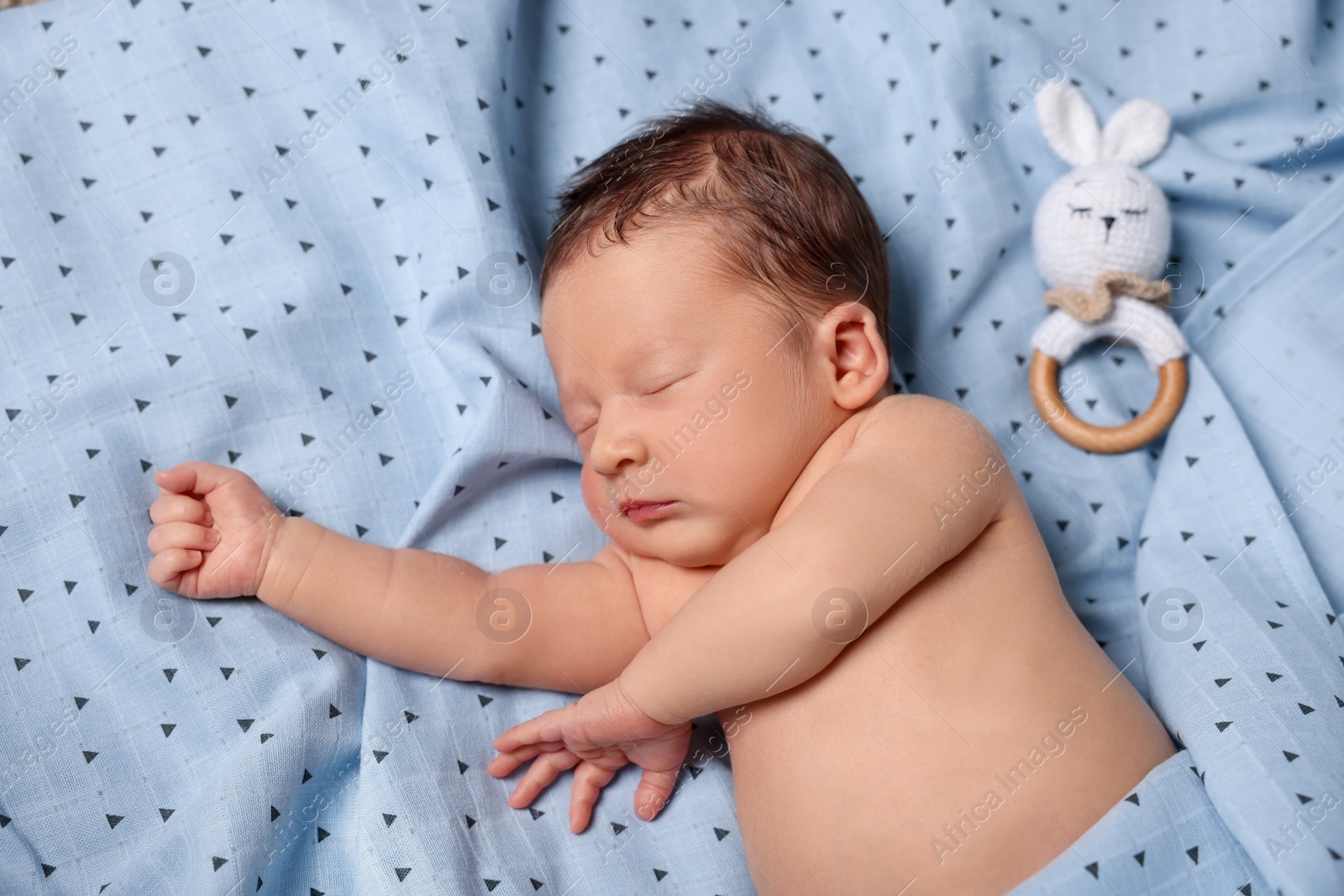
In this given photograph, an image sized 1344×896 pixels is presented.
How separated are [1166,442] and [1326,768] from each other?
23.0 inches

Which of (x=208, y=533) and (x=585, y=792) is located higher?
(x=208, y=533)

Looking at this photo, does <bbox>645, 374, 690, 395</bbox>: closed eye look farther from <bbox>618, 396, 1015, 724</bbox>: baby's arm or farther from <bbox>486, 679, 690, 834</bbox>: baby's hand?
<bbox>486, 679, 690, 834</bbox>: baby's hand

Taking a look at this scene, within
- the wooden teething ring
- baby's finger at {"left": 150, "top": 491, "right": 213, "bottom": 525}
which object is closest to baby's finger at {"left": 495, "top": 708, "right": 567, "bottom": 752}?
baby's finger at {"left": 150, "top": 491, "right": 213, "bottom": 525}

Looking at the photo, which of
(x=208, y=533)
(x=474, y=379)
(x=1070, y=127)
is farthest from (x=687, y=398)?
(x=1070, y=127)

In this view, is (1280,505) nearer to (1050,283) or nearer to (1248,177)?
(1050,283)

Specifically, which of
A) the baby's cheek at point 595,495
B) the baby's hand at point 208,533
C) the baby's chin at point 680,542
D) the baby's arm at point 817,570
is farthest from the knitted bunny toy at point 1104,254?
the baby's hand at point 208,533

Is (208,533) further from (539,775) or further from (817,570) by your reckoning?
(817,570)

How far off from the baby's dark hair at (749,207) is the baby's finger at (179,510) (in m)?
0.57

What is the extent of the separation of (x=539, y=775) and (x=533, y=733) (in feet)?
0.28

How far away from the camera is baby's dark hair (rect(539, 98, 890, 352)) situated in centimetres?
135

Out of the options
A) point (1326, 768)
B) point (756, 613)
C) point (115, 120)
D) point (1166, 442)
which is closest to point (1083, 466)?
point (1166, 442)

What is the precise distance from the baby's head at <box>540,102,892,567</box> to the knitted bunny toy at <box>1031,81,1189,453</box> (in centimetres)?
44

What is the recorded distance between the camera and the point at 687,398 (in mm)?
1294

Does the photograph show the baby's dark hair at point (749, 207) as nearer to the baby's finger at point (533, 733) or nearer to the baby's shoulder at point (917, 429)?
the baby's shoulder at point (917, 429)
